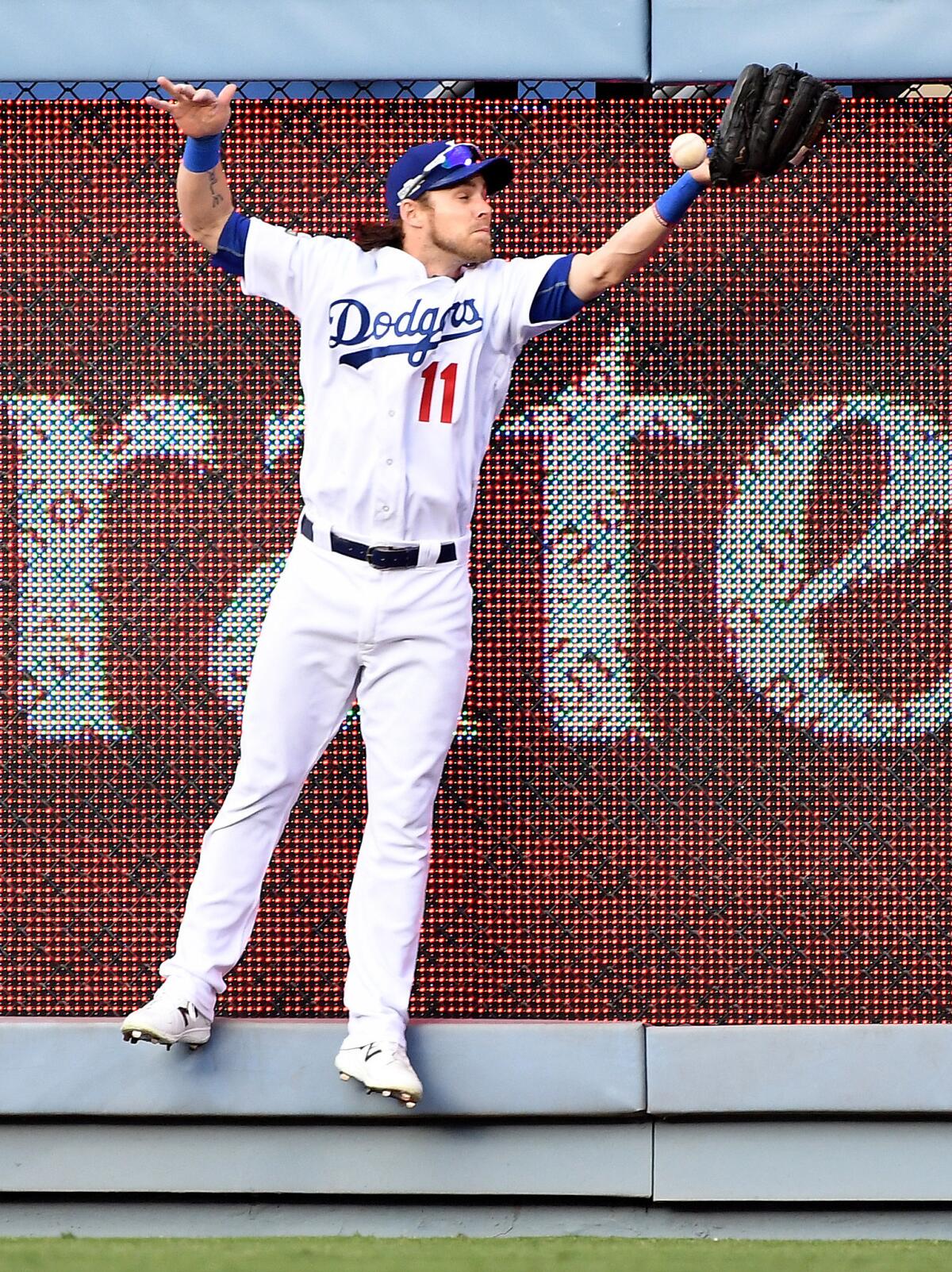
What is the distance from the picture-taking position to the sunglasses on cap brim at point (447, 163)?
2869mm

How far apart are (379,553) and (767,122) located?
1.08 m

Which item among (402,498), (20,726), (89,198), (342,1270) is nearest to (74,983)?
(20,726)

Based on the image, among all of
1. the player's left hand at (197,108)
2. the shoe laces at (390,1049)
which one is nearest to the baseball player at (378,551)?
the shoe laces at (390,1049)

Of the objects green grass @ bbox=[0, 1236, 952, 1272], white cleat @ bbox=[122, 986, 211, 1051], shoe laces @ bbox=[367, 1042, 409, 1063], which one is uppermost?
white cleat @ bbox=[122, 986, 211, 1051]

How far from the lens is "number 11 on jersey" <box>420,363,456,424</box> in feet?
9.43

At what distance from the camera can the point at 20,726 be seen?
3.20m

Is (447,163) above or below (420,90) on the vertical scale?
below

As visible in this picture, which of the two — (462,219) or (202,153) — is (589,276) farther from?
(202,153)

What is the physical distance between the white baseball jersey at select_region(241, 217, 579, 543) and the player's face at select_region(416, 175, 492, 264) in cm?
6

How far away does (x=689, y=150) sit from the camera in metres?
2.80

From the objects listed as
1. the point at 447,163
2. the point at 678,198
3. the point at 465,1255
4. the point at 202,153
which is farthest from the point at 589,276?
the point at 465,1255

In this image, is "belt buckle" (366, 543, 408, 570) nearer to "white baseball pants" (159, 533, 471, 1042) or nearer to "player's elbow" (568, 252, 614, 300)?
"white baseball pants" (159, 533, 471, 1042)

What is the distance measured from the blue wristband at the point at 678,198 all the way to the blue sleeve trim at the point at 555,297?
0.70ft

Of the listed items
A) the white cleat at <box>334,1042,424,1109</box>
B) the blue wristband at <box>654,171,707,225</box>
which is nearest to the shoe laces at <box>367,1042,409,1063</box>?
the white cleat at <box>334,1042,424,1109</box>
